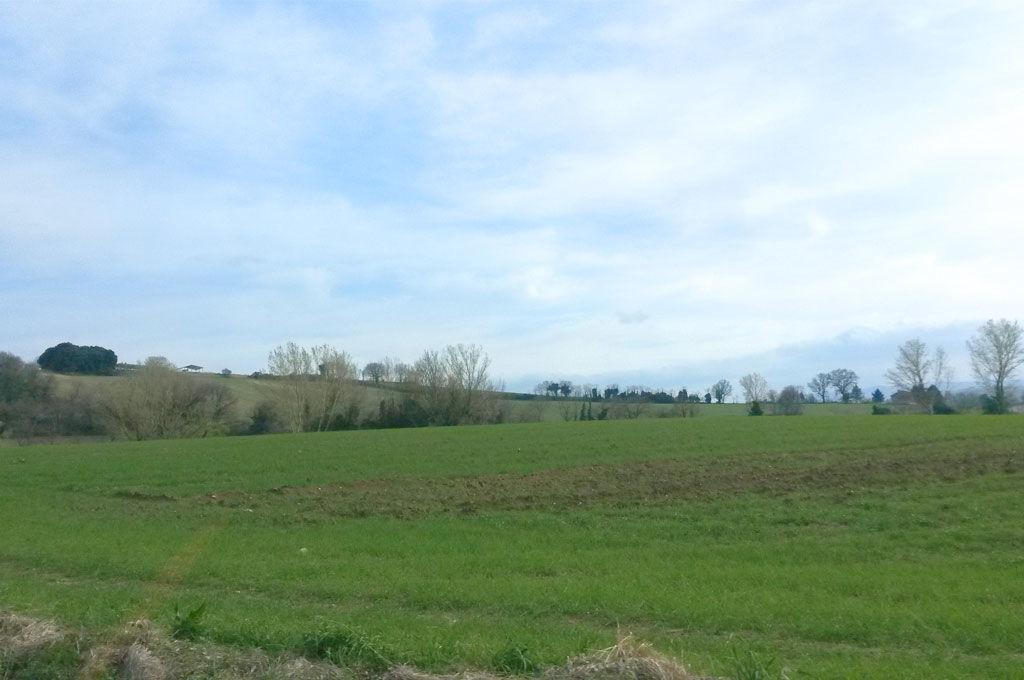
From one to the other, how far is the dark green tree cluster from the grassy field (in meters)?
84.2

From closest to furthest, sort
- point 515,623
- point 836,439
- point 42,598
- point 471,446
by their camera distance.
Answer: point 515,623 → point 42,598 → point 836,439 → point 471,446

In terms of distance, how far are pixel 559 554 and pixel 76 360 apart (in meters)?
110

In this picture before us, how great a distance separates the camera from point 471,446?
39531mm

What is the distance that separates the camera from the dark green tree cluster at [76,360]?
108 metres

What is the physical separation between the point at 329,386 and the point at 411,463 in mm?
55682

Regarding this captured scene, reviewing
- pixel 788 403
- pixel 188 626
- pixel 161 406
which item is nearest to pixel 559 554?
pixel 188 626

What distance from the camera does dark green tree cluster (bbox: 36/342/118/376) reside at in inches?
4257

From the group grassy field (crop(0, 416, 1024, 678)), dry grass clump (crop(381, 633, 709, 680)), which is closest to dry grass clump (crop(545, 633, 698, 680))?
dry grass clump (crop(381, 633, 709, 680))

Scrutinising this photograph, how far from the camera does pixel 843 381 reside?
133m

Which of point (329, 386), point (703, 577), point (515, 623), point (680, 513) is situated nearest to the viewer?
point (515, 623)

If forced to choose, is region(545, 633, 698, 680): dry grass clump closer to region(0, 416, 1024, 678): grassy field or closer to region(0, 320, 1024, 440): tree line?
region(0, 416, 1024, 678): grassy field

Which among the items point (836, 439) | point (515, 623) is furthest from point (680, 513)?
point (836, 439)

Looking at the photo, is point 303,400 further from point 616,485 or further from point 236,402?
point 616,485

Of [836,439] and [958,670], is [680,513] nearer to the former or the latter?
[958,670]
